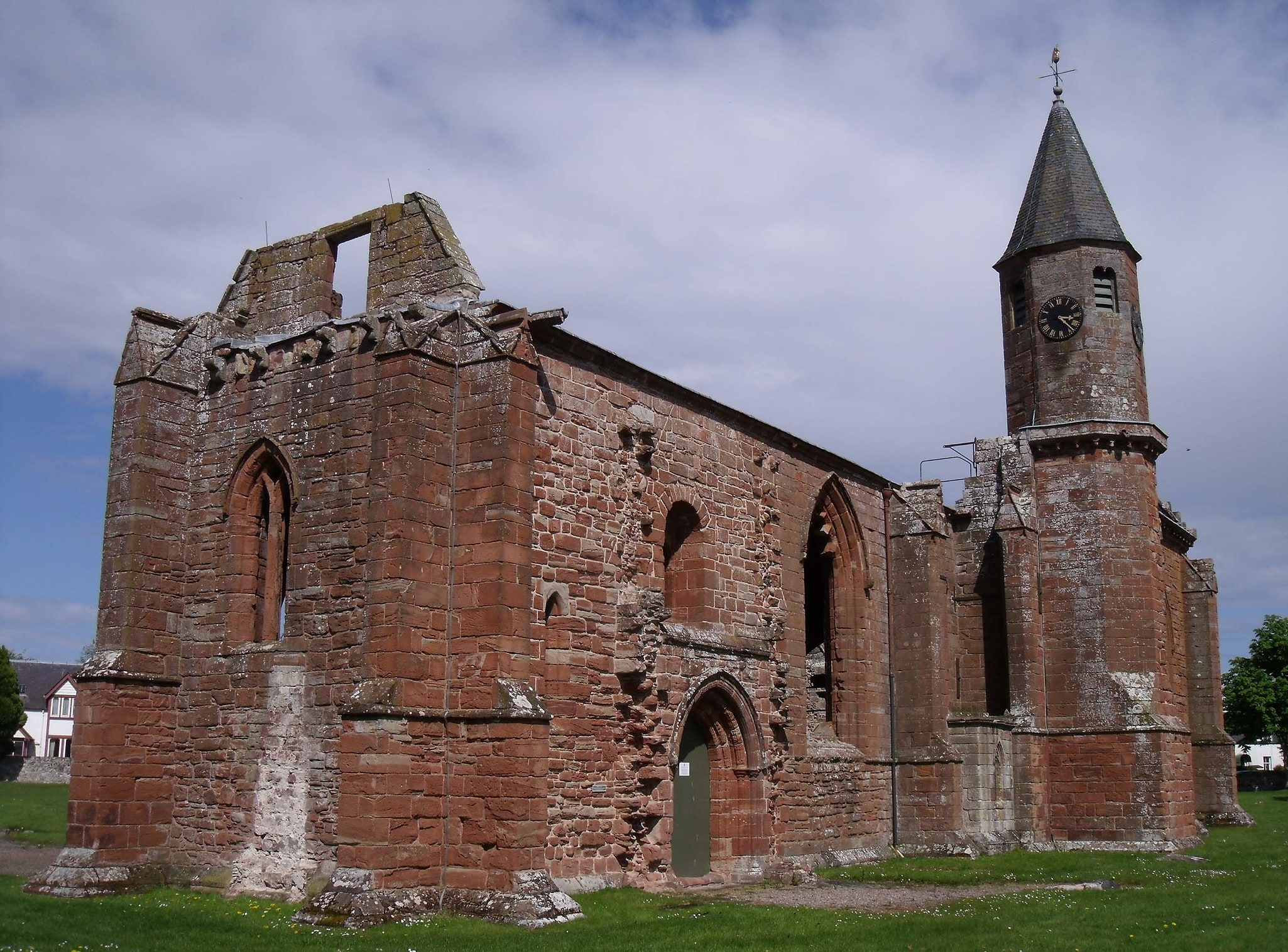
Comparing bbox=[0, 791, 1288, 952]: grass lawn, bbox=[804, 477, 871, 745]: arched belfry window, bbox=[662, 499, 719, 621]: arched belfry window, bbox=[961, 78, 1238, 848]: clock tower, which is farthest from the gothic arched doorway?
bbox=[961, 78, 1238, 848]: clock tower

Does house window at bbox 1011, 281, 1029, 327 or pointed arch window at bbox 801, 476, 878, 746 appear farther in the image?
house window at bbox 1011, 281, 1029, 327

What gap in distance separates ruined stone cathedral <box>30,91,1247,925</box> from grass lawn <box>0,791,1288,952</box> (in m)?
0.60

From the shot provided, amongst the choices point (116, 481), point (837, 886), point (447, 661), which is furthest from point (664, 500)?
point (116, 481)

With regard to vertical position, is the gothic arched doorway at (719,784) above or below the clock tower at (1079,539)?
below

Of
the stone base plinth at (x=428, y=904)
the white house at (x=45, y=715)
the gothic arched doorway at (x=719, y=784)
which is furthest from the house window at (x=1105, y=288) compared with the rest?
the white house at (x=45, y=715)

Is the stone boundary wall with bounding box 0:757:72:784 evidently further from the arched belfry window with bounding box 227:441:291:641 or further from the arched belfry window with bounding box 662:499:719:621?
the arched belfry window with bounding box 662:499:719:621

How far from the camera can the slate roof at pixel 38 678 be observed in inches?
2489

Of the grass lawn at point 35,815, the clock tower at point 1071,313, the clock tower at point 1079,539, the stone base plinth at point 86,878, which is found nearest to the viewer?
the stone base plinth at point 86,878

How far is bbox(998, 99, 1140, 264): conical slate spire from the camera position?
2383 cm

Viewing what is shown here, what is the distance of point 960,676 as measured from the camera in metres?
22.8

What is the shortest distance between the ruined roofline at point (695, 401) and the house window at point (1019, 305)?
4531 mm

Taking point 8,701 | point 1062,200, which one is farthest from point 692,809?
point 8,701

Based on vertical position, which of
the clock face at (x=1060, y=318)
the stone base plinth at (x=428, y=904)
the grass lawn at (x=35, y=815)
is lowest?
the grass lawn at (x=35, y=815)

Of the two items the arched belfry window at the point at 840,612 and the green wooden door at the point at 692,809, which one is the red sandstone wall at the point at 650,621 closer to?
the green wooden door at the point at 692,809
